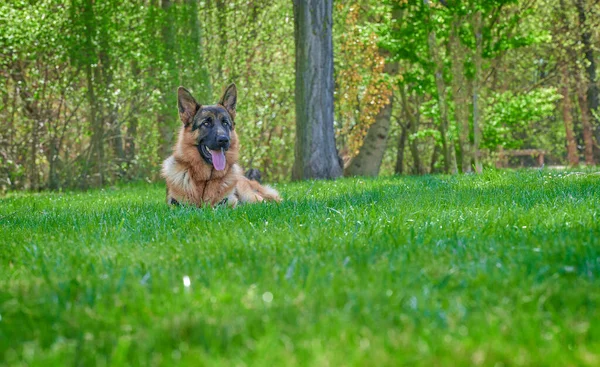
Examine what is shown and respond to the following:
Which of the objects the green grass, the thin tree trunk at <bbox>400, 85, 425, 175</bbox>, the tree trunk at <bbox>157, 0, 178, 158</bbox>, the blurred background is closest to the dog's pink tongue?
the green grass

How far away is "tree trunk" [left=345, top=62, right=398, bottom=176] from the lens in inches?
789

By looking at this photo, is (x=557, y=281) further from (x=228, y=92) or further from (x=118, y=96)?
(x=118, y=96)

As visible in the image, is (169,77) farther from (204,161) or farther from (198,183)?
(198,183)

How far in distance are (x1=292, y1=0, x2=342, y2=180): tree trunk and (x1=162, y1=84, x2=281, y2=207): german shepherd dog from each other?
571cm

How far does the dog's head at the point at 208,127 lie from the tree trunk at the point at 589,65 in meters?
20.7

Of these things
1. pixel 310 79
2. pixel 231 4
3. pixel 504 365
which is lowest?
pixel 504 365

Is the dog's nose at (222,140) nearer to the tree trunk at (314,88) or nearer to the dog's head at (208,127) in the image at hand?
the dog's head at (208,127)

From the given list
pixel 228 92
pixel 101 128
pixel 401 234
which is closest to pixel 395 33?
pixel 101 128

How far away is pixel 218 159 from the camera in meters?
7.34

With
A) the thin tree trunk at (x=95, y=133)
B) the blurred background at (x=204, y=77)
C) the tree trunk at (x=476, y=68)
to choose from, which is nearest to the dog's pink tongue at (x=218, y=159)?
the blurred background at (x=204, y=77)

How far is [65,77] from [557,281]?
44.5 ft

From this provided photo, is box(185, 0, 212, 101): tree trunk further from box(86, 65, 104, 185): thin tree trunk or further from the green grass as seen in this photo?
the green grass

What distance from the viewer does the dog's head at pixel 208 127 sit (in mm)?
7266

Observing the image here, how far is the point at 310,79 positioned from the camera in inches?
520
